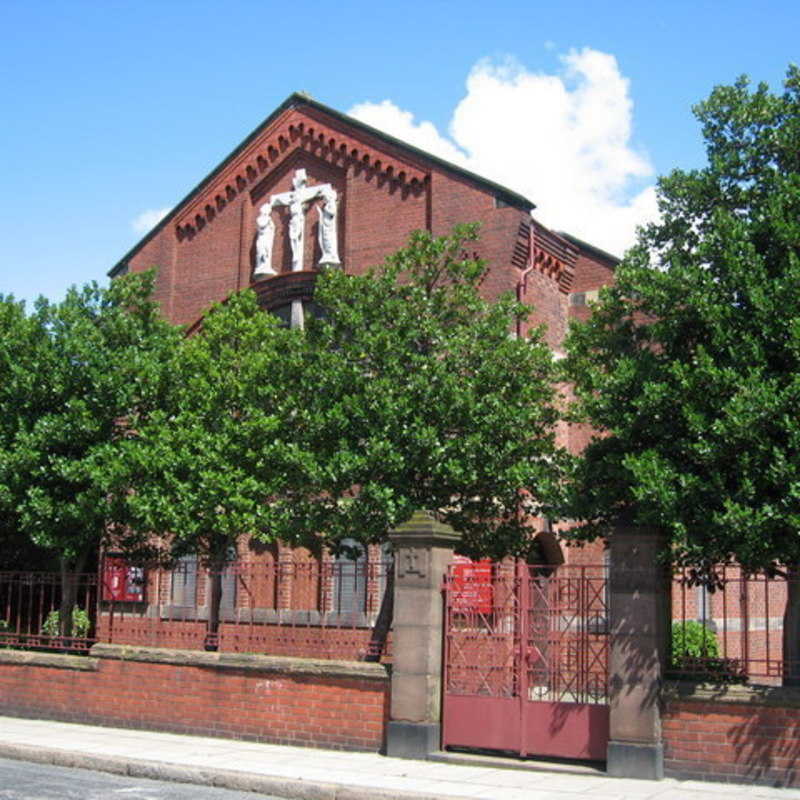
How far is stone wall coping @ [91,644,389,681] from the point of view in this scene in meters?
14.0

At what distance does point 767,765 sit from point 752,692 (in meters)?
0.74

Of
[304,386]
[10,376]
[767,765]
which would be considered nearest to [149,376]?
[10,376]

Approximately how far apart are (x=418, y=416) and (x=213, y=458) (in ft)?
13.2

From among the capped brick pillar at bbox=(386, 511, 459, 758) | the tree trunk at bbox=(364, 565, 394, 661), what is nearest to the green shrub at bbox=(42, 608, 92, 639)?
the tree trunk at bbox=(364, 565, 394, 661)

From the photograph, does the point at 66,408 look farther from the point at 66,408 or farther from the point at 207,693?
the point at 207,693

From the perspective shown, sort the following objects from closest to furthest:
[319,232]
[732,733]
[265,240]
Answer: [732,733] → [319,232] → [265,240]

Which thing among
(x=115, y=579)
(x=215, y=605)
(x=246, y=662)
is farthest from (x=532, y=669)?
(x=115, y=579)

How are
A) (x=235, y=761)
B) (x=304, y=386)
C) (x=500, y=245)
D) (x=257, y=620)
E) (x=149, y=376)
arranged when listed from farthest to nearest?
(x=500, y=245) → (x=149, y=376) → (x=304, y=386) → (x=257, y=620) → (x=235, y=761)

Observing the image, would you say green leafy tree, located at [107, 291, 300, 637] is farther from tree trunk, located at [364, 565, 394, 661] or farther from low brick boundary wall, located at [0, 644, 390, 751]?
tree trunk, located at [364, 565, 394, 661]

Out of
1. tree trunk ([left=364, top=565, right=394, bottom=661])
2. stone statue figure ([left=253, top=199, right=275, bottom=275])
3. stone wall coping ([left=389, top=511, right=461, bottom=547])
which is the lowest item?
tree trunk ([left=364, top=565, right=394, bottom=661])

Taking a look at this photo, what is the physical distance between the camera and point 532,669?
12938mm

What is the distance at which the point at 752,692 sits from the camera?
38.1ft

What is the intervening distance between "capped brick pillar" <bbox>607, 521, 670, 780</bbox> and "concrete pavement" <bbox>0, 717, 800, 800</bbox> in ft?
1.02

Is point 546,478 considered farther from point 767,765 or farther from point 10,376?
point 10,376
